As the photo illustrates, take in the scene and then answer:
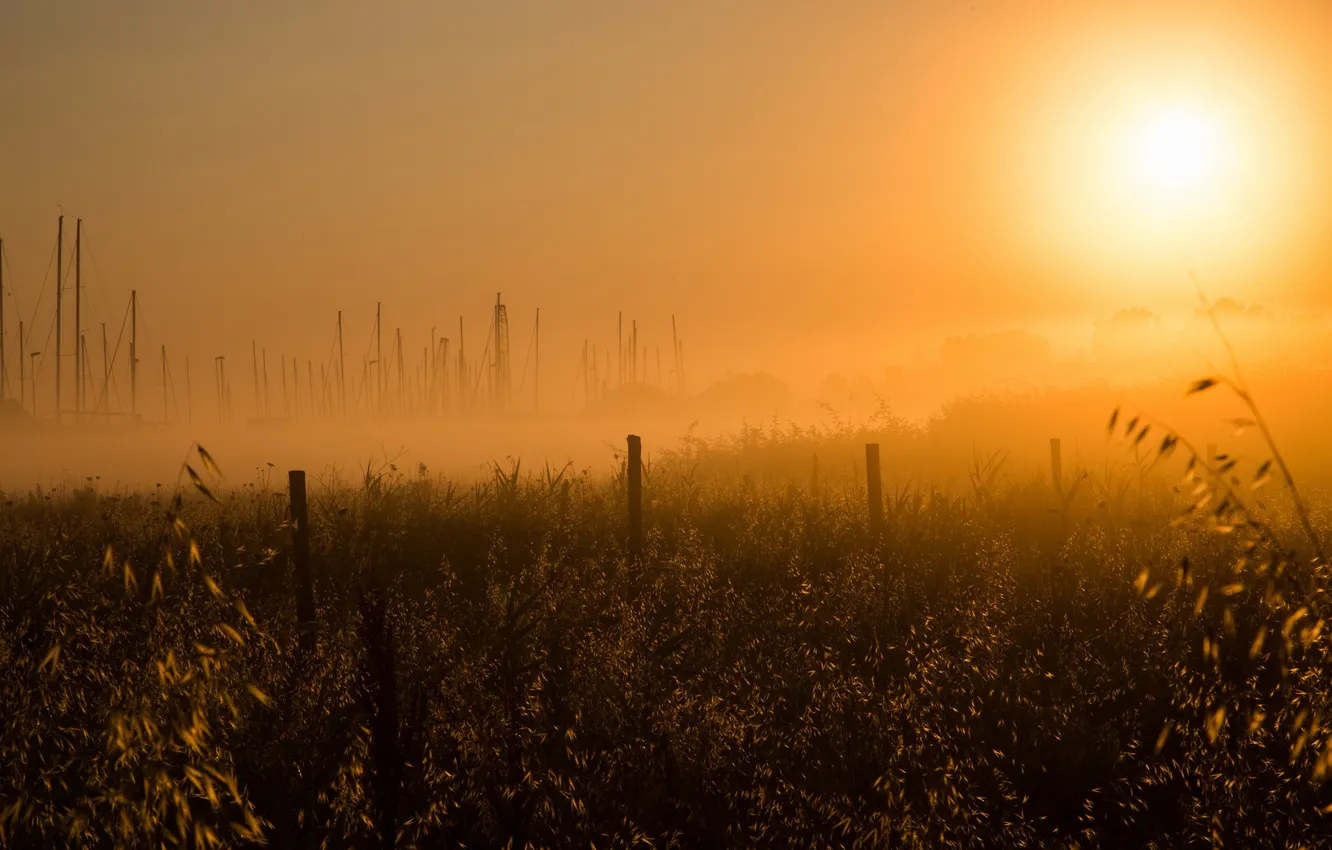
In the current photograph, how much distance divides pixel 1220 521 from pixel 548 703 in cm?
447

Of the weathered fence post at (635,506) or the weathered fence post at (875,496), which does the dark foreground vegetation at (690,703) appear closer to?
the weathered fence post at (635,506)

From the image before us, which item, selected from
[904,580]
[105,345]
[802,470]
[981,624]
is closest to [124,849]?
[981,624]

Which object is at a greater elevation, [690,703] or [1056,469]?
[1056,469]

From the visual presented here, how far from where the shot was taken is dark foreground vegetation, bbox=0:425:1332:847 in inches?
150

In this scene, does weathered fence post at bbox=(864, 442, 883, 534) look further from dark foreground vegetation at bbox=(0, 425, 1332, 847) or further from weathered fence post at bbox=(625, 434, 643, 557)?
weathered fence post at bbox=(625, 434, 643, 557)


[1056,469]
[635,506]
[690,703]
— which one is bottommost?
[690,703]

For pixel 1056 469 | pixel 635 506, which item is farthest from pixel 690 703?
pixel 1056 469

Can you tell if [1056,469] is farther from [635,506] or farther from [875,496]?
[635,506]

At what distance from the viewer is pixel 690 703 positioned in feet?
18.4

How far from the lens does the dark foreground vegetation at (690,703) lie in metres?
3.80

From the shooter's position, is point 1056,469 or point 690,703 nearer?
point 690,703

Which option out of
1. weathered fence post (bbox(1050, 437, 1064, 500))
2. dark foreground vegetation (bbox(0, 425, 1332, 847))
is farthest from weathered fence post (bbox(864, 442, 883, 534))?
weathered fence post (bbox(1050, 437, 1064, 500))

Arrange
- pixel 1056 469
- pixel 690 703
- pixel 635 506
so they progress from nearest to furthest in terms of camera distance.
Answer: pixel 690 703 → pixel 635 506 → pixel 1056 469

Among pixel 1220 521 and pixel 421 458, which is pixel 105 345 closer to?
pixel 421 458
